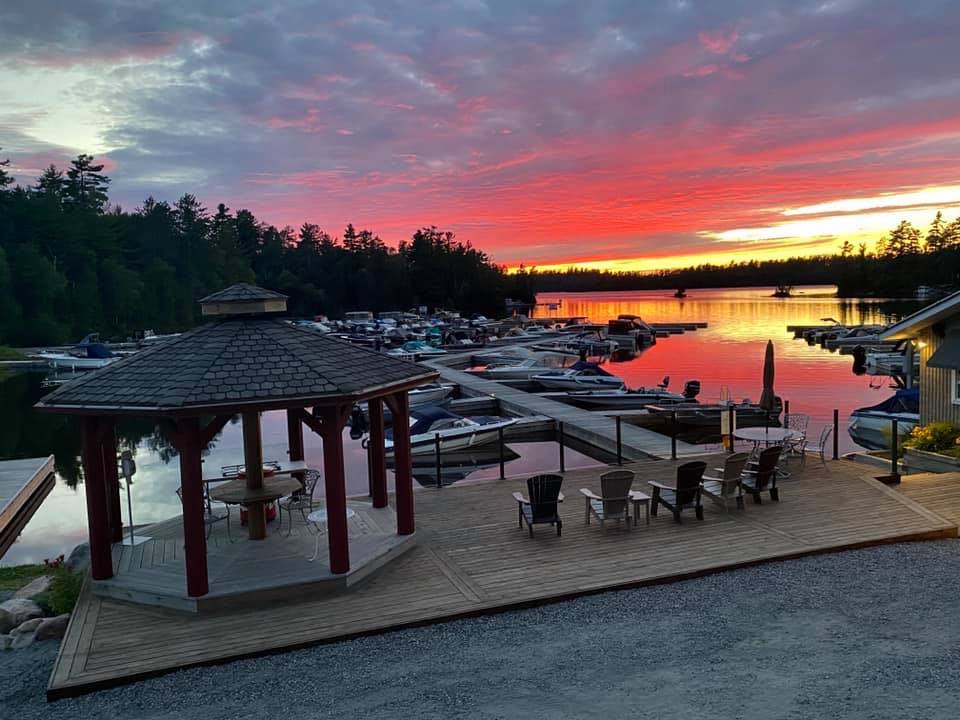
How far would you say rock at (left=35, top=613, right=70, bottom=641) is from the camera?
716cm

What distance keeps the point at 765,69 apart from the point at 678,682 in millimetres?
20610

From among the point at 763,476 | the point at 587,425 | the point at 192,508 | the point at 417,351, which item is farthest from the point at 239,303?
the point at 417,351

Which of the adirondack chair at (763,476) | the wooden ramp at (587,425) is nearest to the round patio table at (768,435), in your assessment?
the adirondack chair at (763,476)

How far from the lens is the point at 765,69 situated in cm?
2080

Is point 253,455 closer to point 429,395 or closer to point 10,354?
point 429,395

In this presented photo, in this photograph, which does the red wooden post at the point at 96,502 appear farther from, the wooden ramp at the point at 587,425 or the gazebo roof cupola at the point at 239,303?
the wooden ramp at the point at 587,425

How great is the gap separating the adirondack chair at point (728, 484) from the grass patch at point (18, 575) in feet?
33.5

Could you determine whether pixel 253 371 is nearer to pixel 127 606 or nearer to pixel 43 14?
pixel 127 606

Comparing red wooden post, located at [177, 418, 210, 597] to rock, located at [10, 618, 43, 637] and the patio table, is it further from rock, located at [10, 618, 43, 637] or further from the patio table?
rock, located at [10, 618, 43, 637]

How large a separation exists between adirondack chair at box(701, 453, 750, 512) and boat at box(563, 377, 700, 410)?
15.7 metres

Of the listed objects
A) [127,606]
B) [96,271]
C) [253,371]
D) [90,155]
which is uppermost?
[90,155]

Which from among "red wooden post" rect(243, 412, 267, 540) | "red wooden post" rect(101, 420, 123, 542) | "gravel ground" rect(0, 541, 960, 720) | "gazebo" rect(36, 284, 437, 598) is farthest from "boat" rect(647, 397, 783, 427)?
"red wooden post" rect(101, 420, 123, 542)

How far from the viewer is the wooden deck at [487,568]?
6.28 meters

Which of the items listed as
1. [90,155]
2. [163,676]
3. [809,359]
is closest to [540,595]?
[163,676]
